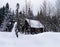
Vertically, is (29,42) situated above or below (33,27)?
above

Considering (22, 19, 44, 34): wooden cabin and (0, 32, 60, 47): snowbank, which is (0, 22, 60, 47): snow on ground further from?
(22, 19, 44, 34): wooden cabin

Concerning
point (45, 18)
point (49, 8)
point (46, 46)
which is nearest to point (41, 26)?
point (45, 18)

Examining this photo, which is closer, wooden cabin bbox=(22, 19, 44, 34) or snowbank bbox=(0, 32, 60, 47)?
snowbank bbox=(0, 32, 60, 47)

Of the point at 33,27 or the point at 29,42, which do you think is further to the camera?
the point at 33,27

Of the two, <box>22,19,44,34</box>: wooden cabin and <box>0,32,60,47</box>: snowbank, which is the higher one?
<box>0,32,60,47</box>: snowbank

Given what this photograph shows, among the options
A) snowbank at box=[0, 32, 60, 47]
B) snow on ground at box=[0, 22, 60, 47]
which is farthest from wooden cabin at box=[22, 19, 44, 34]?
snowbank at box=[0, 32, 60, 47]

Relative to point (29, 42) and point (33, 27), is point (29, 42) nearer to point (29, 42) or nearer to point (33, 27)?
point (29, 42)

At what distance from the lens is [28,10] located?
23.0 meters

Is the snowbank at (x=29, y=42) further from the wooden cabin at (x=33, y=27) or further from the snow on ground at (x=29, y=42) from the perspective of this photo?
the wooden cabin at (x=33, y=27)

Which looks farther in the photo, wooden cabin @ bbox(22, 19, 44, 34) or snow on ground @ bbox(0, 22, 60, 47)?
wooden cabin @ bbox(22, 19, 44, 34)

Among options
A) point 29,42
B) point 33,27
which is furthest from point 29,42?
point 33,27

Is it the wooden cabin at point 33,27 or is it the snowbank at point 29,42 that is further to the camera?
the wooden cabin at point 33,27

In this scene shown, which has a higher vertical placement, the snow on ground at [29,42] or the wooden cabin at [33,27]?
the snow on ground at [29,42]

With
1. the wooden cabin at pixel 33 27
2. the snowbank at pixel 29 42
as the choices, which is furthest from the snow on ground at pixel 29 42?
the wooden cabin at pixel 33 27
